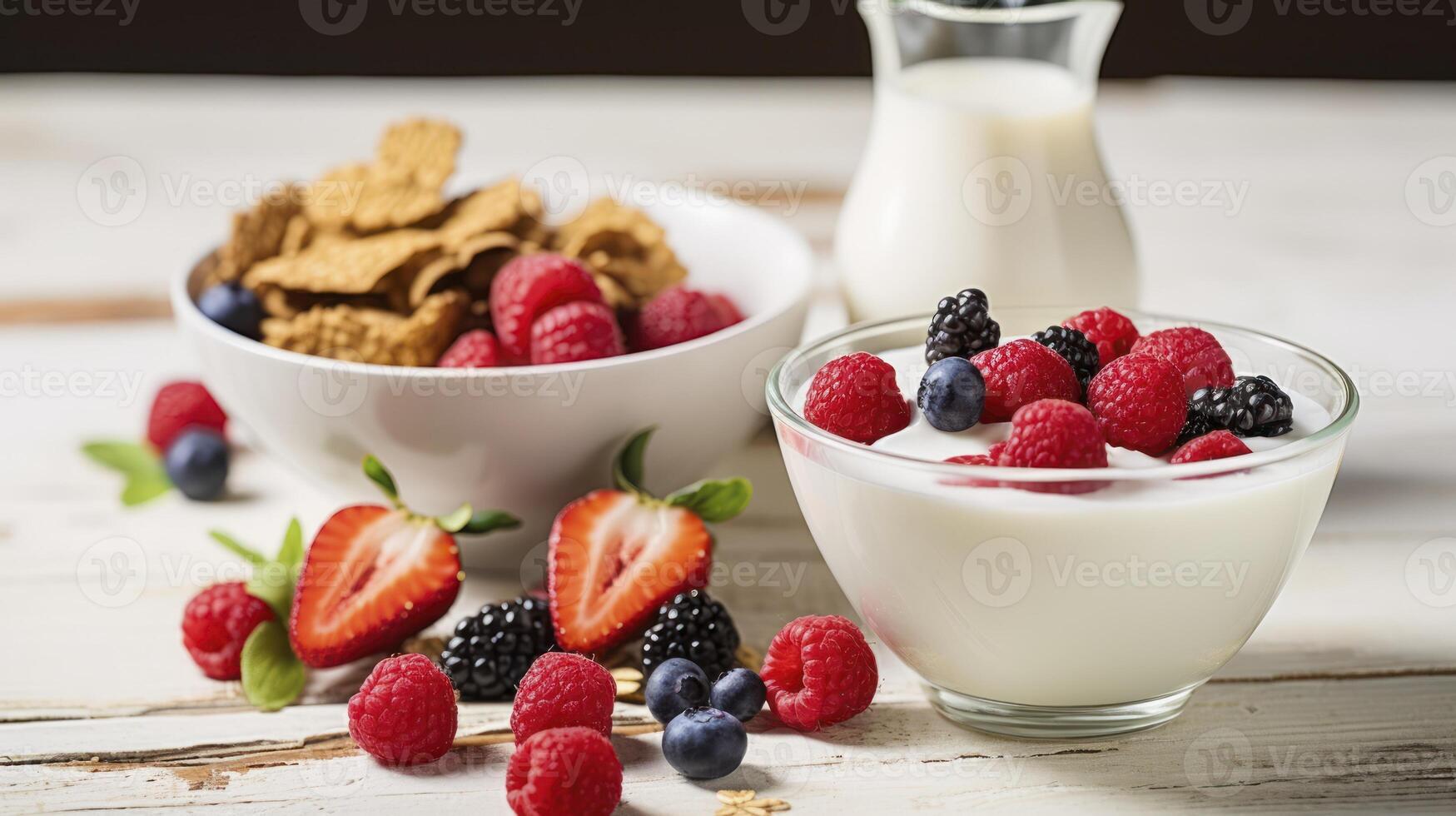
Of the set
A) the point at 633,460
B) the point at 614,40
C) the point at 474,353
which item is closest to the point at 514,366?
the point at 474,353

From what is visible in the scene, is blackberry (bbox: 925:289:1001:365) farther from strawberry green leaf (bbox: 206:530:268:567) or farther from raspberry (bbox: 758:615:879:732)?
strawberry green leaf (bbox: 206:530:268:567)

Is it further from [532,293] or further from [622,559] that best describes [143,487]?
[622,559]

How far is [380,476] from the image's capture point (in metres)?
1.30

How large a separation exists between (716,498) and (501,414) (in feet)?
0.69

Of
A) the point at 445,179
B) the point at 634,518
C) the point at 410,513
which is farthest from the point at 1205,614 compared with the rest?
the point at 445,179

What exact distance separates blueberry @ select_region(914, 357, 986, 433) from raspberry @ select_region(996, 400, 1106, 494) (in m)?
0.06

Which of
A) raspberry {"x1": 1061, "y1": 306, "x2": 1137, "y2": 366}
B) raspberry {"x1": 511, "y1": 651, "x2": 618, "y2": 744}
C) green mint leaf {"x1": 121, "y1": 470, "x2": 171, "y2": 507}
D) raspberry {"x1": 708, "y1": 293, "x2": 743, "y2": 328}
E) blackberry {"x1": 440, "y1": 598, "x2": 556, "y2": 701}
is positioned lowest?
green mint leaf {"x1": 121, "y1": 470, "x2": 171, "y2": 507}

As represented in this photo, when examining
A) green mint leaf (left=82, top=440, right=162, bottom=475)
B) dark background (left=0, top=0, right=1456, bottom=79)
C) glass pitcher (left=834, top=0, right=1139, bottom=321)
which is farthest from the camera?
dark background (left=0, top=0, right=1456, bottom=79)

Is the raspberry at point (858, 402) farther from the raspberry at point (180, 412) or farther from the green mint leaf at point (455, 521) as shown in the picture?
the raspberry at point (180, 412)

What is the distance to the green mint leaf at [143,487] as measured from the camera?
1581 millimetres

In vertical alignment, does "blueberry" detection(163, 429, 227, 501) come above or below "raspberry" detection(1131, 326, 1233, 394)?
below

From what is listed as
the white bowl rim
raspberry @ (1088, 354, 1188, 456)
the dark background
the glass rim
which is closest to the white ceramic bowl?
the white bowl rim

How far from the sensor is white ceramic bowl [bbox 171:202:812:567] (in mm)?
1308

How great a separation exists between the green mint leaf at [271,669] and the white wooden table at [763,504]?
0.06 feet
